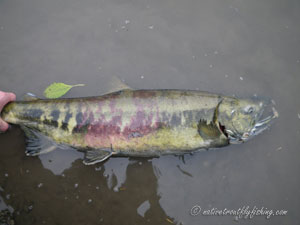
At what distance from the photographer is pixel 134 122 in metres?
3.78

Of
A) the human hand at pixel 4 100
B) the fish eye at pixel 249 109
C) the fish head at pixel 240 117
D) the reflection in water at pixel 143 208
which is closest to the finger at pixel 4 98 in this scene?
the human hand at pixel 4 100

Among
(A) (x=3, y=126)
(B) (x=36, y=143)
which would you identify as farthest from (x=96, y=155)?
(A) (x=3, y=126)

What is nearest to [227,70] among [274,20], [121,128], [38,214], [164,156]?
[274,20]

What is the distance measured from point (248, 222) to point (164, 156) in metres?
1.57

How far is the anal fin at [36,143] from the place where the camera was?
400cm

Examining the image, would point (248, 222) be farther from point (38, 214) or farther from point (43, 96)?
point (43, 96)

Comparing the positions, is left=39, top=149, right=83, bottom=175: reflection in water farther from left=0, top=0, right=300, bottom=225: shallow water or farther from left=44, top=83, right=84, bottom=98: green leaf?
left=44, top=83, right=84, bottom=98: green leaf

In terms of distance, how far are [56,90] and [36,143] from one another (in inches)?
36.5

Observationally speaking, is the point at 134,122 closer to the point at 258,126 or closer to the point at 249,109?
the point at 249,109

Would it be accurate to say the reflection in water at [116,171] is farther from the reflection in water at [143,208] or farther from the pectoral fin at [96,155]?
the reflection in water at [143,208]

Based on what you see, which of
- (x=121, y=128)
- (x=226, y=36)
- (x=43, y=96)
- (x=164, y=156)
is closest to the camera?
(x=121, y=128)

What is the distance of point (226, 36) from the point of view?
497cm

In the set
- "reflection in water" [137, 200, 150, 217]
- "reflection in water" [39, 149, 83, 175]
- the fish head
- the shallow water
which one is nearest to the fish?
the fish head

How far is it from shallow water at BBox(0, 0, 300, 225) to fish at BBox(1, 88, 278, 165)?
1.25ft
